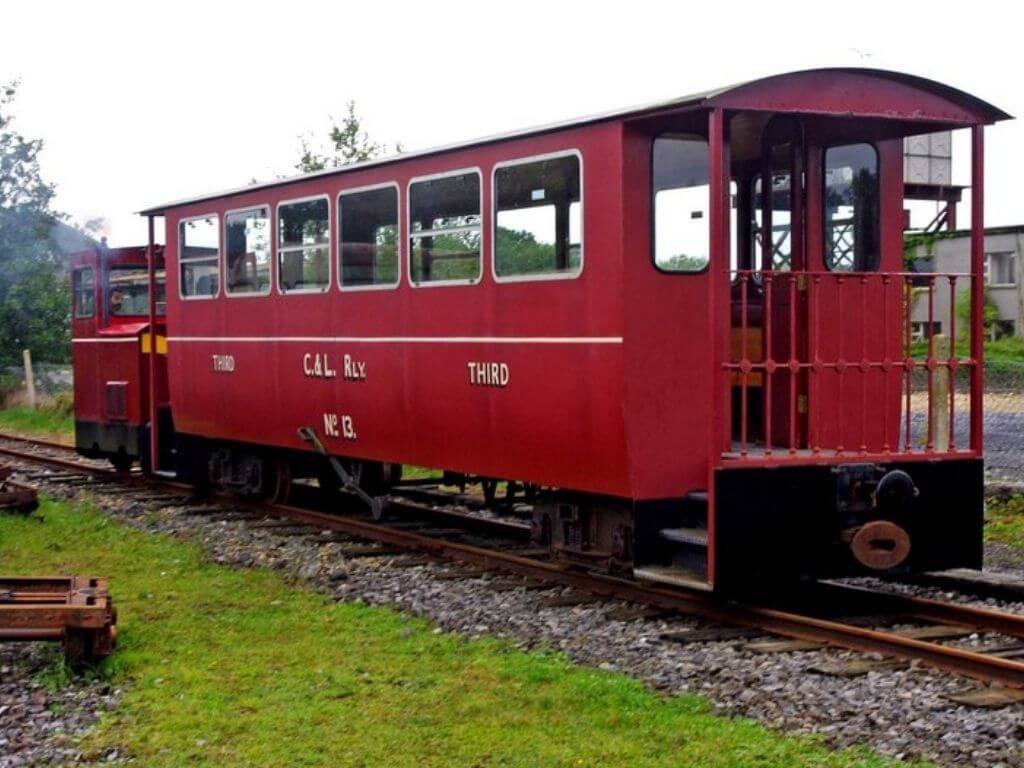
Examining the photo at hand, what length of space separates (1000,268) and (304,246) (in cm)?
2764

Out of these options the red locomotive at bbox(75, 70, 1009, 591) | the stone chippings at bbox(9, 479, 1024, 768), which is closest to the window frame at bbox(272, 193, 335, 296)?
the red locomotive at bbox(75, 70, 1009, 591)

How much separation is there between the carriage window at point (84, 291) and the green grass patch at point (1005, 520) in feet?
34.0

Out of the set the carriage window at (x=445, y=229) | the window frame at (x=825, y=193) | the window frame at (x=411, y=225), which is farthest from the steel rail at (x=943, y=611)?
the carriage window at (x=445, y=229)

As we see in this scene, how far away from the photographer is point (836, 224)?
9.52 meters

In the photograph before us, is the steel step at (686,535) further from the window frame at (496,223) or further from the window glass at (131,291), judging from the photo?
the window glass at (131,291)

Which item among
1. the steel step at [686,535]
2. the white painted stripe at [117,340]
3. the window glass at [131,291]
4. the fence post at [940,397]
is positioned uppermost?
the window glass at [131,291]

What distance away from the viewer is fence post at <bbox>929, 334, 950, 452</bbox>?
353 inches

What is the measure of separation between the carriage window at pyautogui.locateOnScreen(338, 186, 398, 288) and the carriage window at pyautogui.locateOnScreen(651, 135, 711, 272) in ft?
9.45

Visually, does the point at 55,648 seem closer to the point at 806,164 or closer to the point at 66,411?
the point at 806,164

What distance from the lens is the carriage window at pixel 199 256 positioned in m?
14.1

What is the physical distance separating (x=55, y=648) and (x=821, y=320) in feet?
16.2

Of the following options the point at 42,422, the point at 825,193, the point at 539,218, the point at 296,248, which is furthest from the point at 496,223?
the point at 42,422

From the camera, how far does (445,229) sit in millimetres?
10461

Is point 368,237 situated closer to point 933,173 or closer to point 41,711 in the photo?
point 41,711
